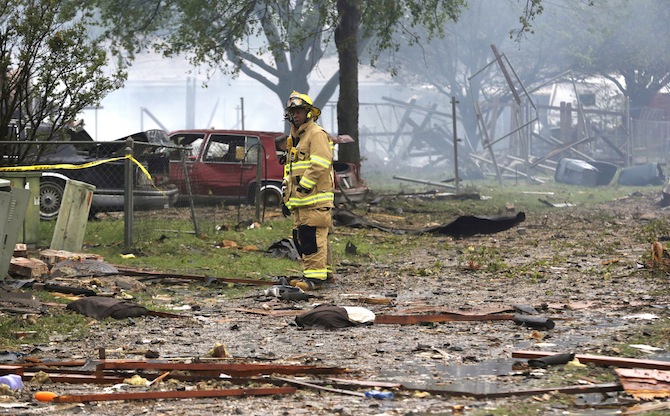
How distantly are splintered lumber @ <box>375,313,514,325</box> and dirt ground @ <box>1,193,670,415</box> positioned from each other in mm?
138

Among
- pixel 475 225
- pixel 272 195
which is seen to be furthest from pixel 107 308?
pixel 272 195

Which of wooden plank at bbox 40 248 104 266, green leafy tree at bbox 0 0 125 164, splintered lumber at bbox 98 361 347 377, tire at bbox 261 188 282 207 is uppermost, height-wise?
green leafy tree at bbox 0 0 125 164

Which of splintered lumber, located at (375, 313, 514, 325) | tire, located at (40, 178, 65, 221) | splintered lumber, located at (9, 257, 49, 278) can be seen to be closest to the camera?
splintered lumber, located at (375, 313, 514, 325)

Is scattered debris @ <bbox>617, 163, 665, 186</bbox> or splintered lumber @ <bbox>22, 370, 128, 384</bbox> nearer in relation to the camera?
splintered lumber @ <bbox>22, 370, 128, 384</bbox>

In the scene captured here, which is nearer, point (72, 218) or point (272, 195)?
point (72, 218)

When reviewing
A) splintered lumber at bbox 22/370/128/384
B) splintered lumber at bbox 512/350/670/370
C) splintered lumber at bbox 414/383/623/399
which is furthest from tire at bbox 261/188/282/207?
splintered lumber at bbox 414/383/623/399

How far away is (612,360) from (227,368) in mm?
2225

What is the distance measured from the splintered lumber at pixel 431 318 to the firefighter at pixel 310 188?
2.60 m

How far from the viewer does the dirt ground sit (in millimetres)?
5883

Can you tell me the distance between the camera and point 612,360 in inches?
262

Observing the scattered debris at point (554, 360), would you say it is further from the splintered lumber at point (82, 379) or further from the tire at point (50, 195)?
the tire at point (50, 195)

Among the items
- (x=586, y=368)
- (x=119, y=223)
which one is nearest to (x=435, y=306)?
(x=586, y=368)

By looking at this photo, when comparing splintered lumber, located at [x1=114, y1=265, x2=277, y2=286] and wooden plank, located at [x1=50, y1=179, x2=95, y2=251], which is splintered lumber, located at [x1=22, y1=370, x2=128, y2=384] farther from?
wooden plank, located at [x1=50, y1=179, x2=95, y2=251]

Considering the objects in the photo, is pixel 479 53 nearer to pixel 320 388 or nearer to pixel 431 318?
pixel 431 318
